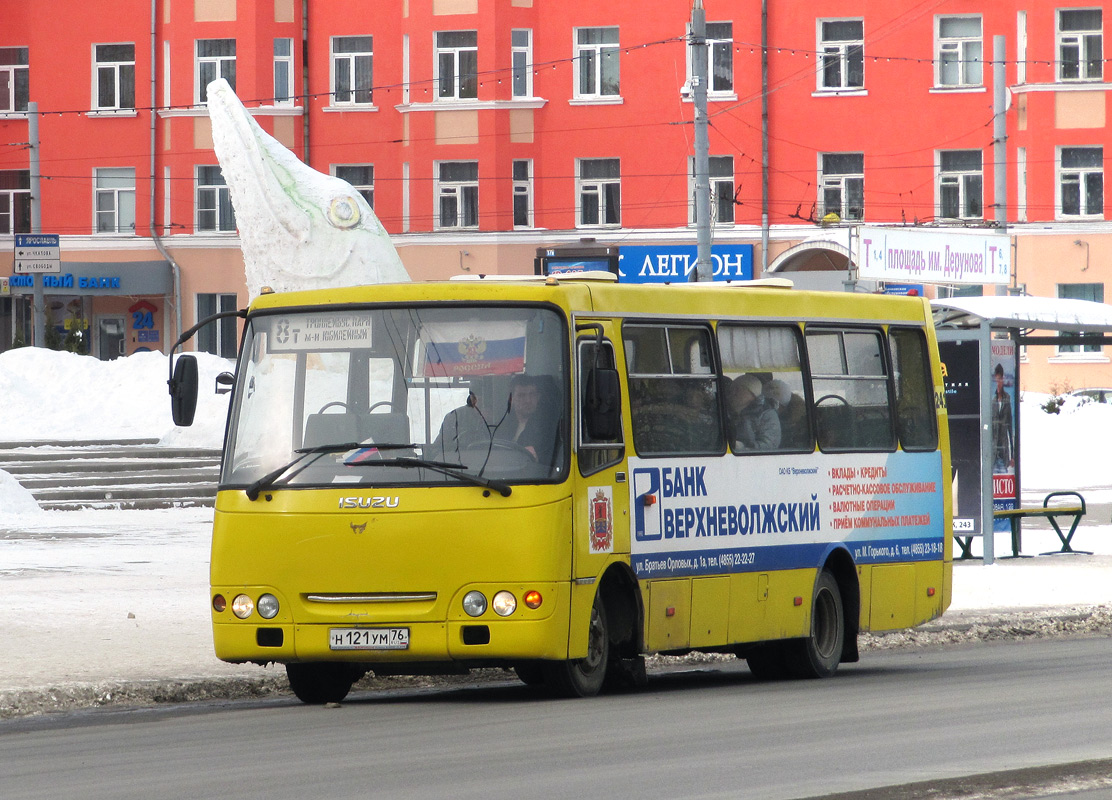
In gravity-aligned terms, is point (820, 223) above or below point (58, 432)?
above

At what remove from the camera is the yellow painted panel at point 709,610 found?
13102mm

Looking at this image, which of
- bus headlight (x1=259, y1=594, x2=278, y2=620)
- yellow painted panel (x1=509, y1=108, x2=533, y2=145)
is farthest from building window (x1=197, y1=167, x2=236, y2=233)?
bus headlight (x1=259, y1=594, x2=278, y2=620)

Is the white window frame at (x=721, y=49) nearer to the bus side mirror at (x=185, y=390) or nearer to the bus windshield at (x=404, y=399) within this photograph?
the bus windshield at (x=404, y=399)

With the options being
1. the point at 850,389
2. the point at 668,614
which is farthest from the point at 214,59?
the point at 668,614

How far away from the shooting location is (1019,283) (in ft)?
173

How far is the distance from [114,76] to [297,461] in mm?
48100

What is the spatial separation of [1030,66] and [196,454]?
27.0 meters

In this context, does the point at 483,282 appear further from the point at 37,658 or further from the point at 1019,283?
the point at 1019,283

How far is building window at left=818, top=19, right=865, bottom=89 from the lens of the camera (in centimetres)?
5419

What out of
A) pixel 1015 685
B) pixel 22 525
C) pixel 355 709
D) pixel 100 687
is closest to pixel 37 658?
pixel 100 687

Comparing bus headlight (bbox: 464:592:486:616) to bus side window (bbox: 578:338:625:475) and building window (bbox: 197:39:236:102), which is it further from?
building window (bbox: 197:39:236:102)

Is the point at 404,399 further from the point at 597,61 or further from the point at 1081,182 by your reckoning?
the point at 597,61

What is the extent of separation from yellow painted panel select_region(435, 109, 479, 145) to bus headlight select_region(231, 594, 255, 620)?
1726 inches

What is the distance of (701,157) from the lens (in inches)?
1150
